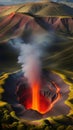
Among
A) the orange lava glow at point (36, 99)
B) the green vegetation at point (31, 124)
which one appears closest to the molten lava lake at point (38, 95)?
the orange lava glow at point (36, 99)

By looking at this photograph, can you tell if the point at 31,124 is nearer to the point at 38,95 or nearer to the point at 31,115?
the point at 31,115

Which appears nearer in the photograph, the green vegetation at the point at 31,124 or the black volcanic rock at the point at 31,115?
the green vegetation at the point at 31,124

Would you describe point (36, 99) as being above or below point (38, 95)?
below

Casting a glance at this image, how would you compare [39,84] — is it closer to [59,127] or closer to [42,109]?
[42,109]

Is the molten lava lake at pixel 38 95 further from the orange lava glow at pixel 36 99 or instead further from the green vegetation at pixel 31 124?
the green vegetation at pixel 31 124

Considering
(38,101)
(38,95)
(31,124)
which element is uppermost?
(38,95)

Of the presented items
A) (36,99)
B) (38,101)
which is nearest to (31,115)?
(38,101)

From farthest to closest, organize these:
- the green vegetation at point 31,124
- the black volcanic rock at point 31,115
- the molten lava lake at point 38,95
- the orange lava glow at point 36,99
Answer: the orange lava glow at point 36,99, the molten lava lake at point 38,95, the black volcanic rock at point 31,115, the green vegetation at point 31,124

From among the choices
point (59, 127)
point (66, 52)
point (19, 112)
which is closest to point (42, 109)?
point (19, 112)
